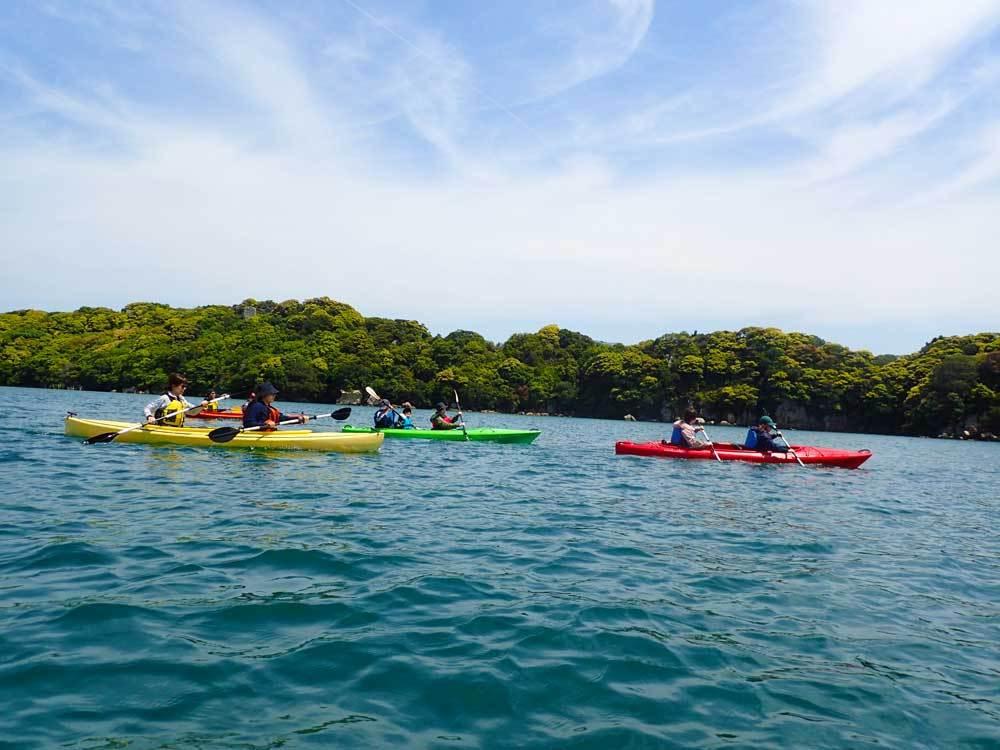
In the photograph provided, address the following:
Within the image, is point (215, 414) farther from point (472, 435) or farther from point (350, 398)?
point (350, 398)

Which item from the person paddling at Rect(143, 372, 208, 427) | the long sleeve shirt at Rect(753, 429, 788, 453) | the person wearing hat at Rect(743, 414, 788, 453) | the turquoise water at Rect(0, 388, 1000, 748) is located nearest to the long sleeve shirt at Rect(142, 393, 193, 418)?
the person paddling at Rect(143, 372, 208, 427)

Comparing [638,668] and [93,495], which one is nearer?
[638,668]

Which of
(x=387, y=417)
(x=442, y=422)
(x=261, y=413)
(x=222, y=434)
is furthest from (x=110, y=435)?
(x=442, y=422)

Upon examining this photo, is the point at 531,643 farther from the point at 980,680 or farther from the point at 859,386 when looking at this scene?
the point at 859,386

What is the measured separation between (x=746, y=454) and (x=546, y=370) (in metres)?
74.4

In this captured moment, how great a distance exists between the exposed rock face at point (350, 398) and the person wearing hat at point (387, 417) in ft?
187

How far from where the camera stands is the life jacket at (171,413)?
52.7 feet

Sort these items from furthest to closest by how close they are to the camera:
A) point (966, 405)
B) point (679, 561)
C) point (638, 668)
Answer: point (966, 405) < point (679, 561) < point (638, 668)

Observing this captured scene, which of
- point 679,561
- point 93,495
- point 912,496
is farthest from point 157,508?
point 912,496

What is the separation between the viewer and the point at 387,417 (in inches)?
875

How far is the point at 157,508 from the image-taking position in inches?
339

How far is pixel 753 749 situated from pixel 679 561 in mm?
3861

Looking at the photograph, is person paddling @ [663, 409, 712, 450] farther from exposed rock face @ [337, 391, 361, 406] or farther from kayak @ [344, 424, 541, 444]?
exposed rock face @ [337, 391, 361, 406]

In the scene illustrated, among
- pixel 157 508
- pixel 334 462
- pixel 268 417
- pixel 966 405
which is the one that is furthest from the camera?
pixel 966 405
